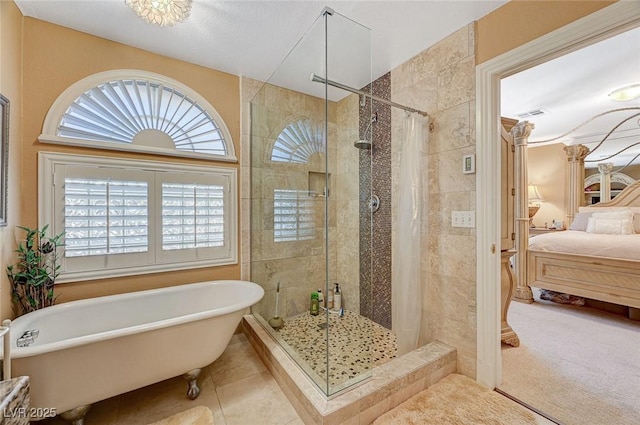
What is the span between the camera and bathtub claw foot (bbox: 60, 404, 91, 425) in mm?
1310

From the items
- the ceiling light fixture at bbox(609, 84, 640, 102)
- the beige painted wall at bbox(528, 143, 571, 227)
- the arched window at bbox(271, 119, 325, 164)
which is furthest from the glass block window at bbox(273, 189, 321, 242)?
the beige painted wall at bbox(528, 143, 571, 227)

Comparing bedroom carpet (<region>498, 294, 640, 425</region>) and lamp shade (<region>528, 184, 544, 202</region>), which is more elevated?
lamp shade (<region>528, 184, 544, 202</region>)

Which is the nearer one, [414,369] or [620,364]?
[414,369]

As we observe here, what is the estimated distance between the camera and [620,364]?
75.4 inches

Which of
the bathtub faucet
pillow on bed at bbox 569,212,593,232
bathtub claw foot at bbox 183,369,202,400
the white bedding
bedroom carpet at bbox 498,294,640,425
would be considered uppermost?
pillow on bed at bbox 569,212,593,232

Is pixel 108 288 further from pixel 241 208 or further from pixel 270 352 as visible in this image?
pixel 270 352

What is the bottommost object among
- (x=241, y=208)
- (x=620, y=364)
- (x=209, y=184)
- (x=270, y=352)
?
(x=620, y=364)

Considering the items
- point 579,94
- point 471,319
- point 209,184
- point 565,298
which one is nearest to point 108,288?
point 209,184

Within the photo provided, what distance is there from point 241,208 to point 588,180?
7068 millimetres

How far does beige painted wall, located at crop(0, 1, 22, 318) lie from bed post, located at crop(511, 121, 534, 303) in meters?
4.55

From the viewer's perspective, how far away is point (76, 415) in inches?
52.2

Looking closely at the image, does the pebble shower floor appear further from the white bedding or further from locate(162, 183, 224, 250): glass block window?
the white bedding

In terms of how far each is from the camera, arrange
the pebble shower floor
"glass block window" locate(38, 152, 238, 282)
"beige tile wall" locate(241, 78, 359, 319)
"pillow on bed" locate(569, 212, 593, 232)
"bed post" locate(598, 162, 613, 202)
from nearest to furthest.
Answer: the pebble shower floor, "glass block window" locate(38, 152, 238, 282), "beige tile wall" locate(241, 78, 359, 319), "pillow on bed" locate(569, 212, 593, 232), "bed post" locate(598, 162, 613, 202)

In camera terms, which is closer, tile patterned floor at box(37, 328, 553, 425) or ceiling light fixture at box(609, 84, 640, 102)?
tile patterned floor at box(37, 328, 553, 425)
